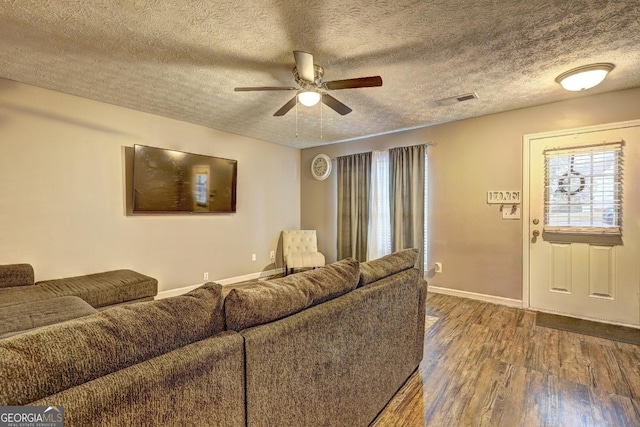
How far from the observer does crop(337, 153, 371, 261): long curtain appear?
4.68m

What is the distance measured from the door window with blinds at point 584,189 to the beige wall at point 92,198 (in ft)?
13.3

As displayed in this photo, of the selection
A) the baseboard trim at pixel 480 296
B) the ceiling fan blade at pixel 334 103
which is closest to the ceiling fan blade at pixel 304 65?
the ceiling fan blade at pixel 334 103

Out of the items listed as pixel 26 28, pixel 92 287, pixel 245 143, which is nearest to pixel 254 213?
pixel 245 143

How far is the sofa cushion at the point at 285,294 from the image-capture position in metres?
1.06

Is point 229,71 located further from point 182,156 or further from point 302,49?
point 182,156

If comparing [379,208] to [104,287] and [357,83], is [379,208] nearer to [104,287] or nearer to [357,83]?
[357,83]

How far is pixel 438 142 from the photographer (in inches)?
157

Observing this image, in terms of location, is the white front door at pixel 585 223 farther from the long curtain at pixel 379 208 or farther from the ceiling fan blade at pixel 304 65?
the ceiling fan blade at pixel 304 65

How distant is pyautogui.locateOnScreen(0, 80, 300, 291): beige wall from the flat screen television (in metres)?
0.16

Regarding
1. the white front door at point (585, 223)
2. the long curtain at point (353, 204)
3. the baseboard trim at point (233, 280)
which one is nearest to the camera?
the white front door at point (585, 223)

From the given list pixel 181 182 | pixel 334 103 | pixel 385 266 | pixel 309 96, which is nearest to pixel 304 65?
pixel 309 96

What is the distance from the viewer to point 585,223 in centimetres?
304

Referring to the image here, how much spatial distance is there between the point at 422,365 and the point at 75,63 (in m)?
3.70

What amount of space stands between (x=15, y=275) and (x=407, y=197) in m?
4.37
